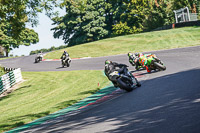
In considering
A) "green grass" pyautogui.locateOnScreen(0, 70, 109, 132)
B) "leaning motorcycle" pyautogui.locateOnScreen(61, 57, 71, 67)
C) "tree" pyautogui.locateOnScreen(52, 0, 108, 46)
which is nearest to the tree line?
"tree" pyautogui.locateOnScreen(52, 0, 108, 46)

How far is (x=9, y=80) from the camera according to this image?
73.3ft

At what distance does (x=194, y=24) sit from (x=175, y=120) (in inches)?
1586

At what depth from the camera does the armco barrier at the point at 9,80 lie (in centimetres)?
2068

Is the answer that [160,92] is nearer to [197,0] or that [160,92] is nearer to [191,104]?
[191,104]

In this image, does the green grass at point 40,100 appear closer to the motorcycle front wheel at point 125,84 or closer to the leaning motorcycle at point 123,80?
the leaning motorcycle at point 123,80

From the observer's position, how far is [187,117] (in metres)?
5.89

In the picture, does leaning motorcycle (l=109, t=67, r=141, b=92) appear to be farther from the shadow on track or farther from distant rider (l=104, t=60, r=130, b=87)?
the shadow on track

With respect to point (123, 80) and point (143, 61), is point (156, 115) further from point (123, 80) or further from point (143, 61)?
point (143, 61)

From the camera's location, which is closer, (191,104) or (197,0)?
(191,104)

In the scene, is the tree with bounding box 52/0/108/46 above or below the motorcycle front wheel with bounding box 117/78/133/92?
above

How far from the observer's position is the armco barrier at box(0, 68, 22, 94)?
67.8 ft

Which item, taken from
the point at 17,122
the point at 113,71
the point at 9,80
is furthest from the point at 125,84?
the point at 9,80

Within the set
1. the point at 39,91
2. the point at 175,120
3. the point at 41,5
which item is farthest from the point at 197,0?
the point at 175,120

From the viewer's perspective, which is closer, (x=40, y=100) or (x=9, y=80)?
(x=40, y=100)
